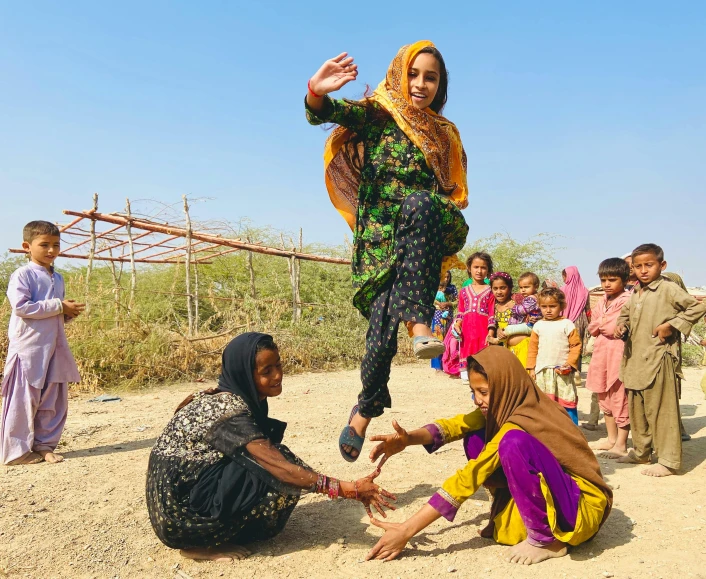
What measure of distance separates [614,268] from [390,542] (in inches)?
135

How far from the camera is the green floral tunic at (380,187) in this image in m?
3.06

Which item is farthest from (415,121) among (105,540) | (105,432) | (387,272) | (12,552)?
(105,432)

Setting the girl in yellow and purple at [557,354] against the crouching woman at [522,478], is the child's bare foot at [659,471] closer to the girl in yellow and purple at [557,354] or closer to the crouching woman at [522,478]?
the girl in yellow and purple at [557,354]

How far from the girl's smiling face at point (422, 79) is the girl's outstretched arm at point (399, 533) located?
7.00 feet

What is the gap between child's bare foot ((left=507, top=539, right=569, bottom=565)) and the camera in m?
2.56

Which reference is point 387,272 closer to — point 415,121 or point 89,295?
point 415,121

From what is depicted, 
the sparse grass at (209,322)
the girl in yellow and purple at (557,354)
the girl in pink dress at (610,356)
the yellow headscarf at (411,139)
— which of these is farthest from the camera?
the sparse grass at (209,322)

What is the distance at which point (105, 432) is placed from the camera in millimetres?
5367

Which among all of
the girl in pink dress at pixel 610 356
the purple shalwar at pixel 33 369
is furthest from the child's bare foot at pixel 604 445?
the purple shalwar at pixel 33 369

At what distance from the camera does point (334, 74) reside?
286cm

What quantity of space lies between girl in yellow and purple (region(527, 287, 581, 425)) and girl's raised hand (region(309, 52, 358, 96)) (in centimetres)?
311

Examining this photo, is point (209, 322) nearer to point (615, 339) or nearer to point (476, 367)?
point (615, 339)

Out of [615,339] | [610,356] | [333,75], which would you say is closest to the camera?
[333,75]

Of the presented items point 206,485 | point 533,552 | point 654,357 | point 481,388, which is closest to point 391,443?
point 481,388
